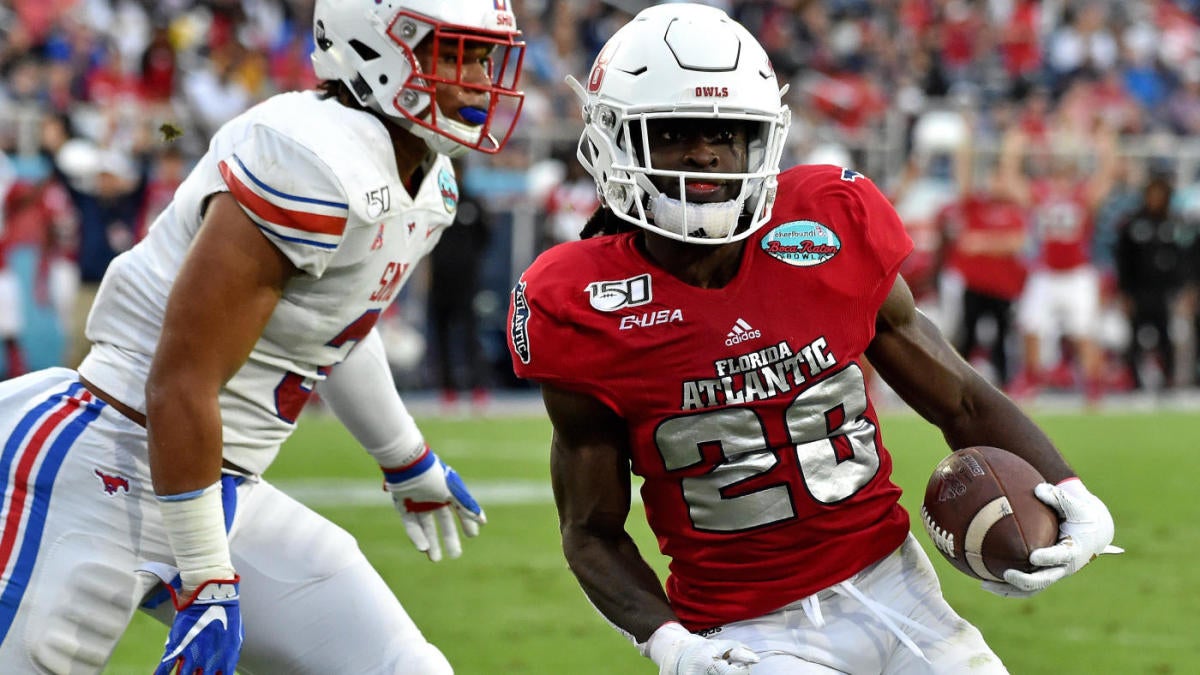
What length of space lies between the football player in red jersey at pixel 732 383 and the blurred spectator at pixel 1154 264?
37.5 feet

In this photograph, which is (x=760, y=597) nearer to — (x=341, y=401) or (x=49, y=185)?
(x=341, y=401)

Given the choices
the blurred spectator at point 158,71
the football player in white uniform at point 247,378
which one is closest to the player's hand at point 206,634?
the football player in white uniform at point 247,378

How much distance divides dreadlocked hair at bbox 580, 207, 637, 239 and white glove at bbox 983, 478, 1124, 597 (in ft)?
3.06

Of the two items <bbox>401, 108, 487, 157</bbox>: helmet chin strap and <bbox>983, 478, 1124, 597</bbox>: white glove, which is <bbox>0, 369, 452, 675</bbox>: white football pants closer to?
<bbox>401, 108, 487, 157</bbox>: helmet chin strap

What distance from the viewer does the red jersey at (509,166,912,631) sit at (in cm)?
288

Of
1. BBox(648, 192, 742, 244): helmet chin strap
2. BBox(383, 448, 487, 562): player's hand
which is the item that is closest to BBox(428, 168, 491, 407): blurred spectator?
BBox(383, 448, 487, 562): player's hand

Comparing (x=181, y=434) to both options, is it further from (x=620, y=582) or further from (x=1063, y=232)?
(x=1063, y=232)

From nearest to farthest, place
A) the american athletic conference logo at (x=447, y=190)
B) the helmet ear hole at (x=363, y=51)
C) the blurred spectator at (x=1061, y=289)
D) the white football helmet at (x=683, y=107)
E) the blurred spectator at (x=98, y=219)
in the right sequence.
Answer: the white football helmet at (x=683, y=107)
the helmet ear hole at (x=363, y=51)
the american athletic conference logo at (x=447, y=190)
the blurred spectator at (x=98, y=219)
the blurred spectator at (x=1061, y=289)

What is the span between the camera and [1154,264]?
45.2 feet

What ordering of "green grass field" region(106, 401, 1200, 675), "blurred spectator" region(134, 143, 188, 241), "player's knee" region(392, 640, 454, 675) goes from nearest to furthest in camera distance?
"player's knee" region(392, 640, 454, 675), "green grass field" region(106, 401, 1200, 675), "blurred spectator" region(134, 143, 188, 241)

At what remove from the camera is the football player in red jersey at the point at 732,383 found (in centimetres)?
288

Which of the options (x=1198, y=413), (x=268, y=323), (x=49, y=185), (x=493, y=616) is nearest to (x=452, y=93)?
(x=268, y=323)

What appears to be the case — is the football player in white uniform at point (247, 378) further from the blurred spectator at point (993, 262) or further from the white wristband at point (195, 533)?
the blurred spectator at point (993, 262)

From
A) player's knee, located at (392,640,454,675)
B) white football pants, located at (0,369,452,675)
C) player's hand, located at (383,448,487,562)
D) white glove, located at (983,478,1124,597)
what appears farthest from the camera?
player's hand, located at (383,448,487,562)
